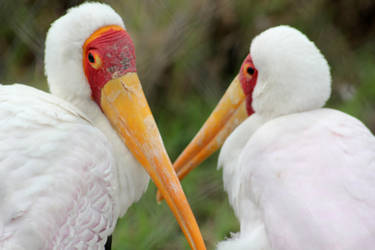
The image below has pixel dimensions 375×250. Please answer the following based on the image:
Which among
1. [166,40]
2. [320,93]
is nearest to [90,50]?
[320,93]

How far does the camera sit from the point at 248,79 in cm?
252

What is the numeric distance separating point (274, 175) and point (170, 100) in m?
2.16

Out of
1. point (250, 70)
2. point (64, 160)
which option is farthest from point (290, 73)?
point (64, 160)

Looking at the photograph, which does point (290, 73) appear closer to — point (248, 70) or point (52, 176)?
point (248, 70)

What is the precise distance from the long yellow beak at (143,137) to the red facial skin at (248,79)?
0.48 m

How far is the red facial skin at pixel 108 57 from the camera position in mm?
2244

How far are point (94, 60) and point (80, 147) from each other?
0.37m

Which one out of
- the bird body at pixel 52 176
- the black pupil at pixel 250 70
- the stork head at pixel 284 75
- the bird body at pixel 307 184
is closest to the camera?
the bird body at pixel 52 176

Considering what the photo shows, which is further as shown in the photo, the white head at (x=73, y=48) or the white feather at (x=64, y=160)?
the white head at (x=73, y=48)

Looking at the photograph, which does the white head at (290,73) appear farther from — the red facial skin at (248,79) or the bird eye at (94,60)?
the bird eye at (94,60)

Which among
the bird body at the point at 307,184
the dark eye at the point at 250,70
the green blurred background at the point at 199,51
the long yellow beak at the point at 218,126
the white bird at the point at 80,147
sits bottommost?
the green blurred background at the point at 199,51

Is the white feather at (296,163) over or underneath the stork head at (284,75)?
underneath

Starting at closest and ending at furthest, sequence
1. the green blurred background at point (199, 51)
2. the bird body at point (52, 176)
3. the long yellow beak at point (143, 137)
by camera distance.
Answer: the bird body at point (52, 176)
the long yellow beak at point (143, 137)
the green blurred background at point (199, 51)

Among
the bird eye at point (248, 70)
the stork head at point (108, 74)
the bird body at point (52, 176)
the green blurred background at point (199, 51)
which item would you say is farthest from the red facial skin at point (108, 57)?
the green blurred background at point (199, 51)
